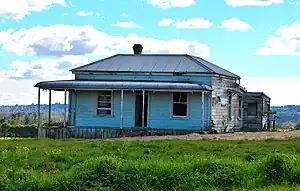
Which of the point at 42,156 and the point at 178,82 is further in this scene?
the point at 178,82

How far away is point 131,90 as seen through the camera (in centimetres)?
3177

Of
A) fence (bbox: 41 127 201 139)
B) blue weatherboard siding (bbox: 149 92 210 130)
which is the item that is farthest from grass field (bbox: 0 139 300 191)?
blue weatherboard siding (bbox: 149 92 210 130)

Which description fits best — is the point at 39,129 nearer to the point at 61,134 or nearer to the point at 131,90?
the point at 61,134

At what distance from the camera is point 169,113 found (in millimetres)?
32250

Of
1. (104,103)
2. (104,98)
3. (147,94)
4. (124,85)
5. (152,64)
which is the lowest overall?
(104,103)

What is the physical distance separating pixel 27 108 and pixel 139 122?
4947 cm

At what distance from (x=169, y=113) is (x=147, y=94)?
1.56 metres

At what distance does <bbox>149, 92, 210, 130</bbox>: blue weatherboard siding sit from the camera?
105 feet

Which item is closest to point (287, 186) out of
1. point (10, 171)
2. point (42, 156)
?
point (10, 171)

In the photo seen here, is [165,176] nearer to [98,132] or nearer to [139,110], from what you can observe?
[98,132]

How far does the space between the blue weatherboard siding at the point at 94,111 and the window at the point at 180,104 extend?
2.31 meters

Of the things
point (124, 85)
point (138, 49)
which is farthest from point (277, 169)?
point (138, 49)

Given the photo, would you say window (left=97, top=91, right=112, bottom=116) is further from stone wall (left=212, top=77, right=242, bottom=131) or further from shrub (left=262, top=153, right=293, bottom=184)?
shrub (left=262, top=153, right=293, bottom=184)

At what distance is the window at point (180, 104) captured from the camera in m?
32.2
